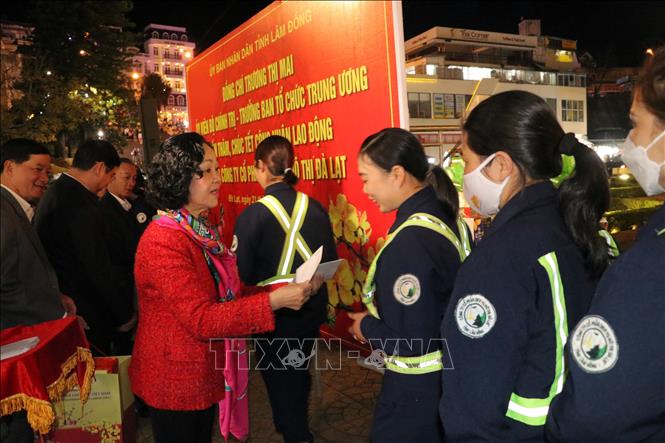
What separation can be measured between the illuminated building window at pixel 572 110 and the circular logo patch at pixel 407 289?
3978 centimetres

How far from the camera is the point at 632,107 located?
1.11 meters

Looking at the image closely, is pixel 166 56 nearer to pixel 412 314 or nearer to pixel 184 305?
pixel 184 305

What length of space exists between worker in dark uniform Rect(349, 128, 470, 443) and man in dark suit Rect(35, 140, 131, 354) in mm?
2173

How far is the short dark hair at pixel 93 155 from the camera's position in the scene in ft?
11.4

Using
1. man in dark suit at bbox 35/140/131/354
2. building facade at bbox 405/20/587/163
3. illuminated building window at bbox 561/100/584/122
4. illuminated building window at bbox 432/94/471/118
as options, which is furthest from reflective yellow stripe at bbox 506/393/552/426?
illuminated building window at bbox 561/100/584/122

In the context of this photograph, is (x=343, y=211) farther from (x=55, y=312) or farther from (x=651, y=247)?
Answer: (x=651, y=247)

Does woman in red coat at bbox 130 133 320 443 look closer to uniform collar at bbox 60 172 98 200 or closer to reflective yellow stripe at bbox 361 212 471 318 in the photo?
reflective yellow stripe at bbox 361 212 471 318

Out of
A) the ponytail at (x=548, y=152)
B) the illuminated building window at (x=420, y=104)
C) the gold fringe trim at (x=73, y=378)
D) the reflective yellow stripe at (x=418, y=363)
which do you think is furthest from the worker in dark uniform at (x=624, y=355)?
the illuminated building window at (x=420, y=104)

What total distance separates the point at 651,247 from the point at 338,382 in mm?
3448

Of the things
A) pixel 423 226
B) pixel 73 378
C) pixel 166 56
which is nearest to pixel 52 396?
pixel 73 378

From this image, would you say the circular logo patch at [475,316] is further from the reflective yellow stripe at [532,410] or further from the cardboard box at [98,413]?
the cardboard box at [98,413]

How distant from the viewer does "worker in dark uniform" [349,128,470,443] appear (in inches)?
68.1

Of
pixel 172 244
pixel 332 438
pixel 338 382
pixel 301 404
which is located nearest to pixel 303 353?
pixel 301 404

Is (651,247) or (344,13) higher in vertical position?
(344,13)
